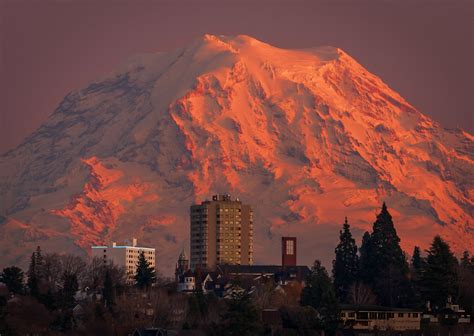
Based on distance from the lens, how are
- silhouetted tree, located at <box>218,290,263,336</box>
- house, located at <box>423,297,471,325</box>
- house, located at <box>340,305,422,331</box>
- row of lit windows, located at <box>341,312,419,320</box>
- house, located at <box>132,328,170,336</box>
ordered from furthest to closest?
1. house, located at <box>423,297,471,325</box>
2. row of lit windows, located at <box>341,312,419,320</box>
3. house, located at <box>340,305,422,331</box>
4. house, located at <box>132,328,170,336</box>
5. silhouetted tree, located at <box>218,290,263,336</box>

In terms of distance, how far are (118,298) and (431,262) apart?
102 ft

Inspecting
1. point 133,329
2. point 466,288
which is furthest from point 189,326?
point 466,288

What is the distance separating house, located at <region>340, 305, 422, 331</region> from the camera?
184500 mm

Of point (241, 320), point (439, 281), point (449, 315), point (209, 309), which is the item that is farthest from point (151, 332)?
point (439, 281)

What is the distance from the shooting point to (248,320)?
170 m

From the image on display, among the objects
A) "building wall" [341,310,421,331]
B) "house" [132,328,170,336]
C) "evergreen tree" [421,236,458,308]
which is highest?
"evergreen tree" [421,236,458,308]

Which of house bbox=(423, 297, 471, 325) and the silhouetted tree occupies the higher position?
house bbox=(423, 297, 471, 325)

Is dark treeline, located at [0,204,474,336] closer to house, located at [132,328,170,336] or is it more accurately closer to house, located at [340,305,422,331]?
house, located at [340,305,422,331]

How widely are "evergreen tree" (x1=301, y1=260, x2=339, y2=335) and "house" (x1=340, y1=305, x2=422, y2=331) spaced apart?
1.88m

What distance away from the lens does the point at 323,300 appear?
186 metres

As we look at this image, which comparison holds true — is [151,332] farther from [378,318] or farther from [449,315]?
[449,315]

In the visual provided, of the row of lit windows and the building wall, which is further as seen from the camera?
the row of lit windows

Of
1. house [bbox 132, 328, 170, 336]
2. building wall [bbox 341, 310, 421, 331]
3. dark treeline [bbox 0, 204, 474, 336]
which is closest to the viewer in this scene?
dark treeline [bbox 0, 204, 474, 336]

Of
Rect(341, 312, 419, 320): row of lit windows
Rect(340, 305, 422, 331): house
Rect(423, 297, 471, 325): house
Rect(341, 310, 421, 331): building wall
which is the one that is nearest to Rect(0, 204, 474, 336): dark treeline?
Rect(423, 297, 471, 325): house
